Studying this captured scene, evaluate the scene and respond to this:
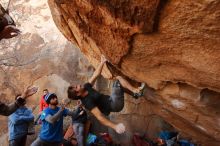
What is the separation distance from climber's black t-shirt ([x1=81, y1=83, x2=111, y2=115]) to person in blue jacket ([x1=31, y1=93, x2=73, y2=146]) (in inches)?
20.3

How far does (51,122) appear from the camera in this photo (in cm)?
521

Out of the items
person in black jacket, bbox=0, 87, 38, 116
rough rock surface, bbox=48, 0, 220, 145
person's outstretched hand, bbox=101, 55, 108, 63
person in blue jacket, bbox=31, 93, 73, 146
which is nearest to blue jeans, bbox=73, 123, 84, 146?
person in blue jacket, bbox=31, 93, 73, 146

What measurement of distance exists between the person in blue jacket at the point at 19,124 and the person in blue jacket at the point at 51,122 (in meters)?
0.48

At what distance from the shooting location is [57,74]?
29.5 feet

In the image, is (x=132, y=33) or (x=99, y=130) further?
(x=99, y=130)

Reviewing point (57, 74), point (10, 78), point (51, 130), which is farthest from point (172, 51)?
point (10, 78)

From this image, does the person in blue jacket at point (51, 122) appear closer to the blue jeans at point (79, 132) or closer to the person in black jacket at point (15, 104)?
the person in black jacket at point (15, 104)

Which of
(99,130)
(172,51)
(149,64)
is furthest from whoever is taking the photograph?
(99,130)

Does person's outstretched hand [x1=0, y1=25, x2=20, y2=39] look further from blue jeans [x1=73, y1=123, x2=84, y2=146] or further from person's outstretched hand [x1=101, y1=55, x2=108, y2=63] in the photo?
blue jeans [x1=73, y1=123, x2=84, y2=146]

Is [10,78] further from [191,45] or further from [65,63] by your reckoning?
[191,45]

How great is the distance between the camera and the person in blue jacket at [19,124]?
5.82 metres

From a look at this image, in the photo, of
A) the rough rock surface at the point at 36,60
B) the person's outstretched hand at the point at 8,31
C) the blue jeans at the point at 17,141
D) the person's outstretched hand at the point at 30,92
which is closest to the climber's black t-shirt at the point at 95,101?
the person's outstretched hand at the point at 30,92

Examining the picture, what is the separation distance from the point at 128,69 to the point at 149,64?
552mm

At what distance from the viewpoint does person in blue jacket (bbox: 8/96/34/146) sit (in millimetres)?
5816
